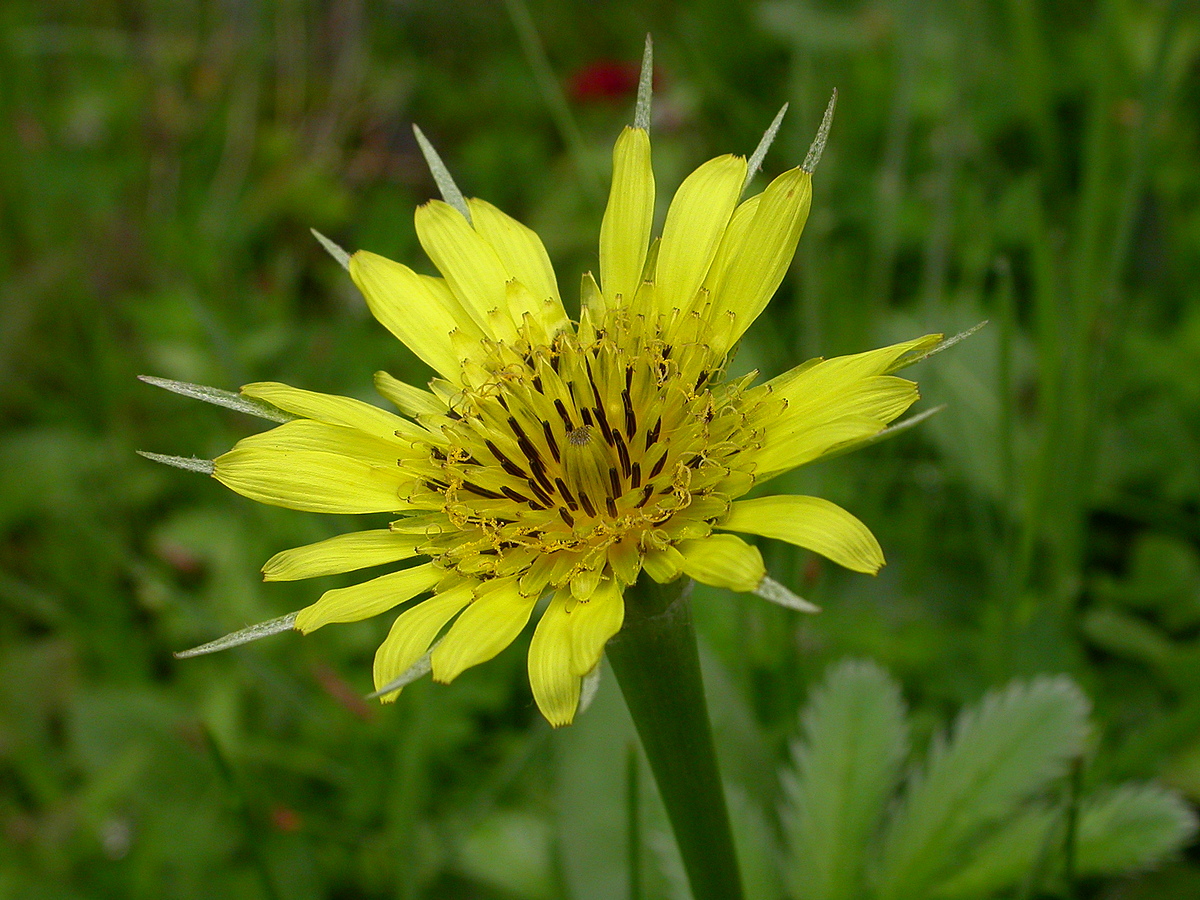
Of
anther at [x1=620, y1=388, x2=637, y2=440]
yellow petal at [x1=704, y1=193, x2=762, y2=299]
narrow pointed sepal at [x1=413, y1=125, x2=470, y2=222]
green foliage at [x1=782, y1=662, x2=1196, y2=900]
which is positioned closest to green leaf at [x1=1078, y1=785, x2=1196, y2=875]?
green foliage at [x1=782, y1=662, x2=1196, y2=900]

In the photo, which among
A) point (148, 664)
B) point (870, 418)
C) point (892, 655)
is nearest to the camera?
point (870, 418)

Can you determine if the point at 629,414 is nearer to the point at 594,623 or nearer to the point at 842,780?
the point at 594,623

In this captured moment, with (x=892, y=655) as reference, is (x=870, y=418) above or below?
above

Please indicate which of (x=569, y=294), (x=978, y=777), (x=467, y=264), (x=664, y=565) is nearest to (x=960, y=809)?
(x=978, y=777)

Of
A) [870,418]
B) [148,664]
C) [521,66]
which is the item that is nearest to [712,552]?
[870,418]

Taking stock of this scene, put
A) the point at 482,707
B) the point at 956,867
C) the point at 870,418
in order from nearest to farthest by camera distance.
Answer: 1. the point at 870,418
2. the point at 956,867
3. the point at 482,707

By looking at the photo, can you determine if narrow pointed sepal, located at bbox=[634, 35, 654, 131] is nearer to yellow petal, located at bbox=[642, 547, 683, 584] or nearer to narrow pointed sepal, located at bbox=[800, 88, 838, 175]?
narrow pointed sepal, located at bbox=[800, 88, 838, 175]

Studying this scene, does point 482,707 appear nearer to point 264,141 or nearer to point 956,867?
point 956,867

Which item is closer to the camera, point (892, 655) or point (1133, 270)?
point (892, 655)
